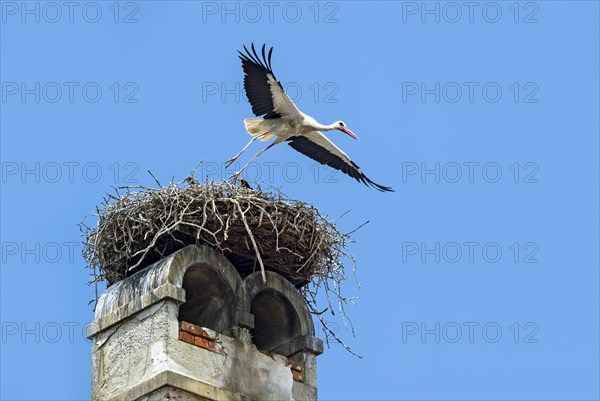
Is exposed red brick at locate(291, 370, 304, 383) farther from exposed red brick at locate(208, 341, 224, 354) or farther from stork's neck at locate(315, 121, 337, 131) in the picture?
stork's neck at locate(315, 121, 337, 131)

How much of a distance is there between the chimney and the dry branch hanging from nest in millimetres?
224

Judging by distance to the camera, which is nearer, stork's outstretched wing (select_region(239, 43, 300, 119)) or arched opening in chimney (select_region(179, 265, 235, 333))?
arched opening in chimney (select_region(179, 265, 235, 333))

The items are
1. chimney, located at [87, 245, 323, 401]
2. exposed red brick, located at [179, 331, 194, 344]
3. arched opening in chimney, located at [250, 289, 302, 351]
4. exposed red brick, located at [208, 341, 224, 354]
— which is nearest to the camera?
chimney, located at [87, 245, 323, 401]

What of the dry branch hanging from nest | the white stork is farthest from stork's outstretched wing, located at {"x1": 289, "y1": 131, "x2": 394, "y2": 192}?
the dry branch hanging from nest

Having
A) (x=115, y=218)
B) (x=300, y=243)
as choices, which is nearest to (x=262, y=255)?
(x=300, y=243)

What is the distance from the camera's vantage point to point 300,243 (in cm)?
1152

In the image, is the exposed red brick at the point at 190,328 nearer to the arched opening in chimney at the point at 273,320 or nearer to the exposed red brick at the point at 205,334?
the exposed red brick at the point at 205,334

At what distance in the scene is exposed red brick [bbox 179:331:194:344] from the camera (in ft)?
33.7

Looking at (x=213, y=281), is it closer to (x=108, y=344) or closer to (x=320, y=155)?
(x=108, y=344)

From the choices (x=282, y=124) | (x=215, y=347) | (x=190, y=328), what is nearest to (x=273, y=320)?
(x=215, y=347)

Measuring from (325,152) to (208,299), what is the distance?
13.4 feet

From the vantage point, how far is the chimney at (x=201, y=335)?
33.2ft

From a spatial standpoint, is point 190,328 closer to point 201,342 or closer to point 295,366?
point 201,342

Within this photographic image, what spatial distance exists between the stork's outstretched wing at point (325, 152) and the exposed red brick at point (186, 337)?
4631 mm
